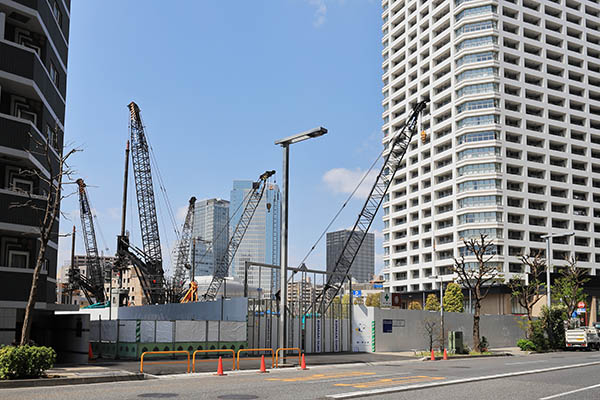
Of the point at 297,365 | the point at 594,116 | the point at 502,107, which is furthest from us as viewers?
the point at 594,116

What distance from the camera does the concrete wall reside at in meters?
44.2

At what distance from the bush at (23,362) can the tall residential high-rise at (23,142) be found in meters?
8.22

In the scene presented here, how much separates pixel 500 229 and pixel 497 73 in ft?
80.9

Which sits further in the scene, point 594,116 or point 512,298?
point 594,116

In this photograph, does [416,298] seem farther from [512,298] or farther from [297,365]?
[297,365]

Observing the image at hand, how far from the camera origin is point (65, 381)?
19.4m

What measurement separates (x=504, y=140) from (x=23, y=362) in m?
83.8

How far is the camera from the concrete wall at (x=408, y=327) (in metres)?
44.2

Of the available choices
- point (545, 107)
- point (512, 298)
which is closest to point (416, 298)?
point (512, 298)

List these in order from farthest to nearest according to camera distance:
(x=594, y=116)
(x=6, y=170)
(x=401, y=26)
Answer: (x=401, y=26) < (x=594, y=116) < (x=6, y=170)

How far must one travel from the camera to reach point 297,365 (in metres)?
27.9


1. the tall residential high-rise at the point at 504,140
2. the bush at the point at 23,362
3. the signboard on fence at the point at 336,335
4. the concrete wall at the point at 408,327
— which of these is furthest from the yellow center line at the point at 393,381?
the tall residential high-rise at the point at 504,140

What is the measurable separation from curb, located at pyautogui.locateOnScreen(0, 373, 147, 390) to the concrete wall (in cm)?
2483

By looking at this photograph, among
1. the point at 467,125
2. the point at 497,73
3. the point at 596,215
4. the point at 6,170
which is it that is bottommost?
the point at 6,170
